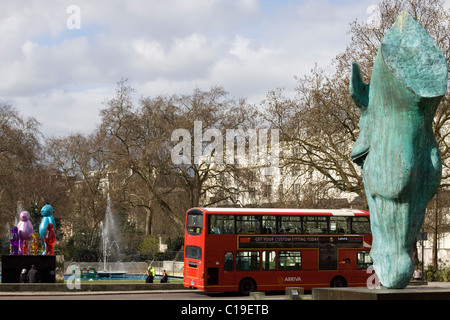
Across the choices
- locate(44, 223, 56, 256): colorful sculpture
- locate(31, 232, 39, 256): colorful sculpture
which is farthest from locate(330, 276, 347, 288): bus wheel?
locate(31, 232, 39, 256): colorful sculpture

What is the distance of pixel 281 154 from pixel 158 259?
1506cm

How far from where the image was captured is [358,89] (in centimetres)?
1029

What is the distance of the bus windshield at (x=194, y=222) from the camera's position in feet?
79.9

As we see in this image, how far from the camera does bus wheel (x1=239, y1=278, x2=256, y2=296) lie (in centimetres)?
2488

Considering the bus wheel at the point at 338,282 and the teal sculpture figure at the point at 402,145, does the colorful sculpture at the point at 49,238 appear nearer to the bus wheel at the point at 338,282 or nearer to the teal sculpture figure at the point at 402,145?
the bus wheel at the point at 338,282

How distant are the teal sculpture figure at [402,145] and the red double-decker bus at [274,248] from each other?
14450 millimetres

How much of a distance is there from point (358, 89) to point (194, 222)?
50.2 feet

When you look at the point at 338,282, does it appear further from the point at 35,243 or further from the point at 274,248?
the point at 35,243

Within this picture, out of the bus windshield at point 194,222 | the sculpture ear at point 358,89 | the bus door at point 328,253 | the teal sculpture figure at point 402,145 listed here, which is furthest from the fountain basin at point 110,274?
the teal sculpture figure at point 402,145

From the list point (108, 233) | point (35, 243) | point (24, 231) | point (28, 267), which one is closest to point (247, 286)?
point (28, 267)

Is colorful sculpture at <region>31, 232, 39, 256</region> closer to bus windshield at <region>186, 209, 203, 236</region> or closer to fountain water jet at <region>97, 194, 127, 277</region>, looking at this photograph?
bus windshield at <region>186, 209, 203, 236</region>
